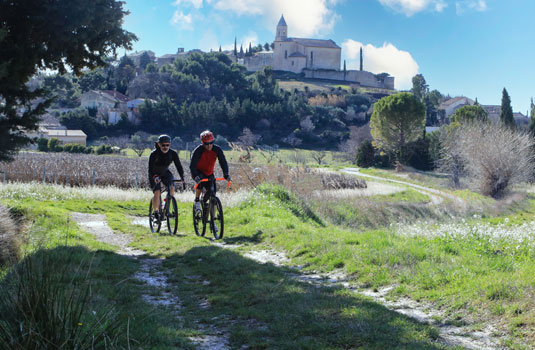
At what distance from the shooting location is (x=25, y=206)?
493 inches

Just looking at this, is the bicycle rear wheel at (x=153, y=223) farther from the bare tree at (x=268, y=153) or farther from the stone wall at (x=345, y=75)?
the stone wall at (x=345, y=75)

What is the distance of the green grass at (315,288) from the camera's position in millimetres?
4664

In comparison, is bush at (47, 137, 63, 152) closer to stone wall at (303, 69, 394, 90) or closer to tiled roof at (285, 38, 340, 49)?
stone wall at (303, 69, 394, 90)

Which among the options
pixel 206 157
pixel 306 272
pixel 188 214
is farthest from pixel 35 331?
pixel 188 214

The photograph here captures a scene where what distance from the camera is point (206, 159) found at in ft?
33.6

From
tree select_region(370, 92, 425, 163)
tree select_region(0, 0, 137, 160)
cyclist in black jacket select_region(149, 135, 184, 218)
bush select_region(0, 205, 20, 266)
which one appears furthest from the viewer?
tree select_region(370, 92, 425, 163)

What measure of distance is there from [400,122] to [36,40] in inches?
2015

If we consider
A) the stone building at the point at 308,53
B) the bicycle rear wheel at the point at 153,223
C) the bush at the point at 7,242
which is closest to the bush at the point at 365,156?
the bicycle rear wheel at the point at 153,223

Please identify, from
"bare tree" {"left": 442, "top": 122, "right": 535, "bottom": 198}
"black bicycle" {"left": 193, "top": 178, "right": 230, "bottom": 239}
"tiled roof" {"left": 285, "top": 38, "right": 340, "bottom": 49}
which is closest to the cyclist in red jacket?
"black bicycle" {"left": 193, "top": 178, "right": 230, "bottom": 239}

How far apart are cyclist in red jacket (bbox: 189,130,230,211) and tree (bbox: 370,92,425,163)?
48.5 meters

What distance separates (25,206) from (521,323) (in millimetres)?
11308

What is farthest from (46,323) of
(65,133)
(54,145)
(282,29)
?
(282,29)

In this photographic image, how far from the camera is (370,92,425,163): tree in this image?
57156mm

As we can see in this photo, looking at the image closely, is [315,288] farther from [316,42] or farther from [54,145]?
[316,42]
